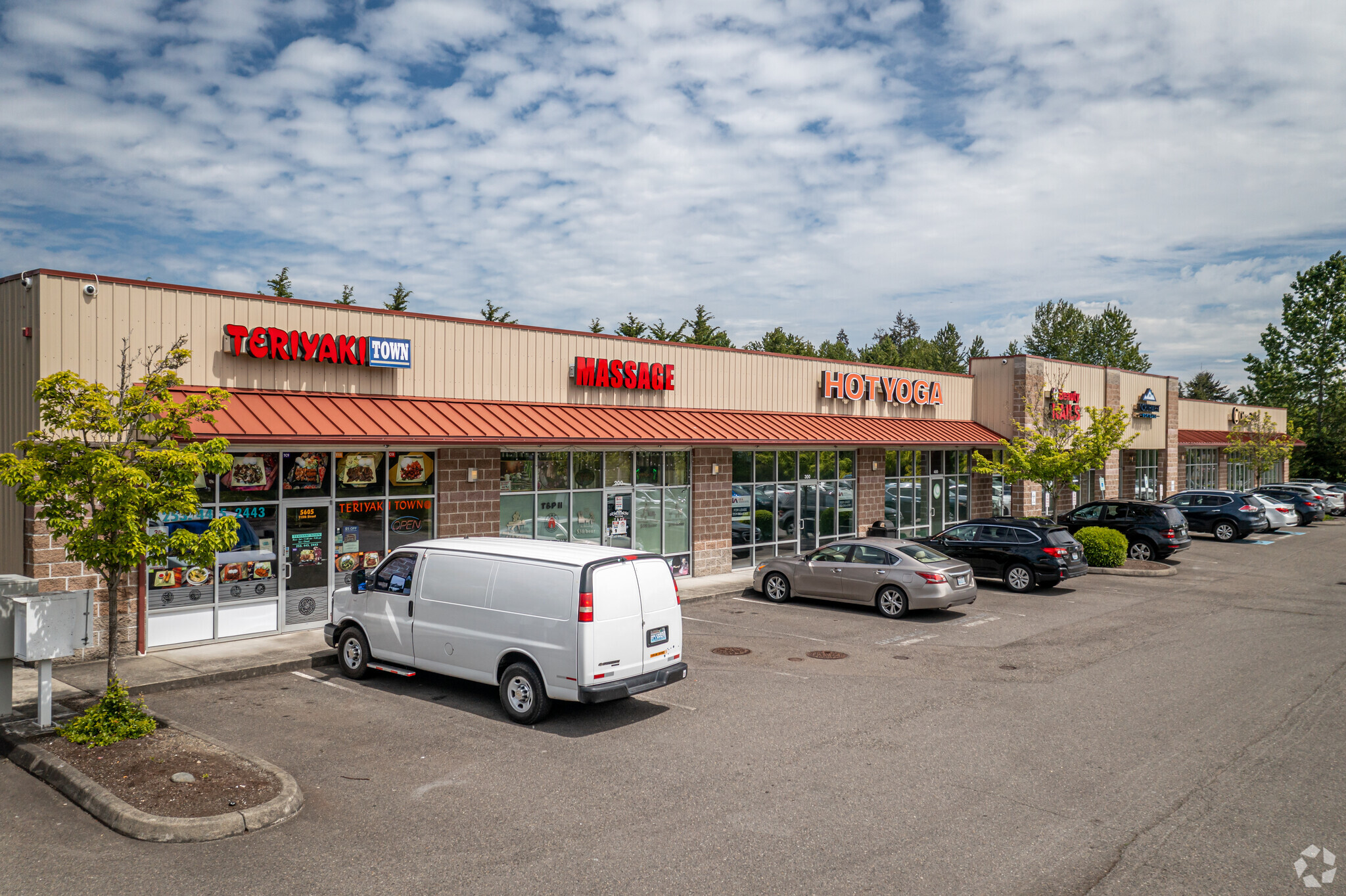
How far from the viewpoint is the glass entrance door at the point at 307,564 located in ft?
47.2

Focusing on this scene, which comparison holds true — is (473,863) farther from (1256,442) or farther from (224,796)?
(1256,442)

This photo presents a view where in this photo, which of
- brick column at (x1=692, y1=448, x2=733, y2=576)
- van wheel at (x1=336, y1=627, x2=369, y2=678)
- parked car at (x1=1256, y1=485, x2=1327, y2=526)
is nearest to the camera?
van wheel at (x1=336, y1=627, x2=369, y2=678)

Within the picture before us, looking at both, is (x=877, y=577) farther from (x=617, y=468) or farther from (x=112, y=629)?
(x=112, y=629)

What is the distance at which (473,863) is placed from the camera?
6.45 metres

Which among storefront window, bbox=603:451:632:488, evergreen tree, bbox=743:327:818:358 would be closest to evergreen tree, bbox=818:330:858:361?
evergreen tree, bbox=743:327:818:358

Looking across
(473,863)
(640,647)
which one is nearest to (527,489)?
(640,647)

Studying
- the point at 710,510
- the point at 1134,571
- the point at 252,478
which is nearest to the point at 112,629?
the point at 252,478

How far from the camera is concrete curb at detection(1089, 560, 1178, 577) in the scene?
23.0 meters

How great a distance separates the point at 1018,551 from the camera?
20.4 m

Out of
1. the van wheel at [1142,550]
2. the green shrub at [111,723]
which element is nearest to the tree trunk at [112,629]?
the green shrub at [111,723]

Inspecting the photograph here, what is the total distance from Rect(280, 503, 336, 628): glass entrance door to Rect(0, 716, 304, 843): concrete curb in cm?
605

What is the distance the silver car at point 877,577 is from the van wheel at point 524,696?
8.85m

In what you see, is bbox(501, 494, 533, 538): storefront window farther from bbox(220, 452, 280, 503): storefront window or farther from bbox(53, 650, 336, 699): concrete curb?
bbox(53, 650, 336, 699): concrete curb

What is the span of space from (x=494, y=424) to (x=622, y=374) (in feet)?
13.4
